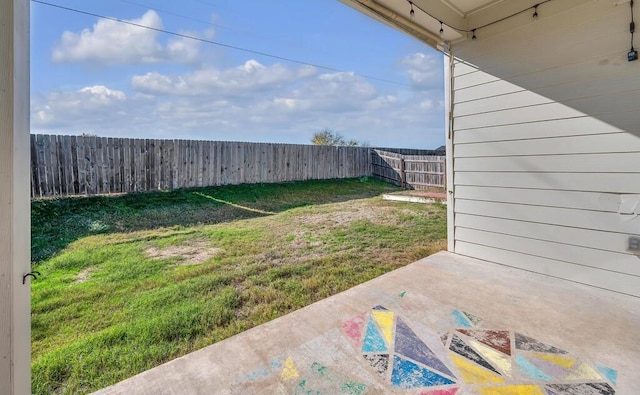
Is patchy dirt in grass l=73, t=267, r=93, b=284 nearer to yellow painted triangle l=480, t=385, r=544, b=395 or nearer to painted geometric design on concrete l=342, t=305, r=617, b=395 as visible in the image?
painted geometric design on concrete l=342, t=305, r=617, b=395

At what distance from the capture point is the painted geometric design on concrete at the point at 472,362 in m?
→ 1.23

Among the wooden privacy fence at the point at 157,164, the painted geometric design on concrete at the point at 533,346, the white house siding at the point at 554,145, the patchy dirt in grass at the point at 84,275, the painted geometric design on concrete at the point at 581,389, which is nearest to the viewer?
the painted geometric design on concrete at the point at 581,389

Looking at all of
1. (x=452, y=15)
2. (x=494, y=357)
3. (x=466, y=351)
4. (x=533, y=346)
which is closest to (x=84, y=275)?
(x=466, y=351)

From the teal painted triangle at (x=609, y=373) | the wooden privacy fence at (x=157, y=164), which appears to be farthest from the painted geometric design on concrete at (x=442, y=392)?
the wooden privacy fence at (x=157, y=164)

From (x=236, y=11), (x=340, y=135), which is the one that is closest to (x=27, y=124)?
(x=236, y=11)

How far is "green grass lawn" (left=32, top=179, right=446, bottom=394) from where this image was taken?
1523 mm

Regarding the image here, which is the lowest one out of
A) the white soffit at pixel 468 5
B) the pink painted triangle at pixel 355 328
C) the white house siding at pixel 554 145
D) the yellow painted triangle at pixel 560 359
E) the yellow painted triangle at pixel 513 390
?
the yellow painted triangle at pixel 513 390

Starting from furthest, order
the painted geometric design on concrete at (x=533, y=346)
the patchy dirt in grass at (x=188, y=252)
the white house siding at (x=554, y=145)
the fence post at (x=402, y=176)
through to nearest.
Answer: the fence post at (x=402, y=176), the patchy dirt in grass at (x=188, y=252), the white house siding at (x=554, y=145), the painted geometric design on concrete at (x=533, y=346)

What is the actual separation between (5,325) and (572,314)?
2711mm

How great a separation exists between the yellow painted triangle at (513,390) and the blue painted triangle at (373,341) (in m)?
0.45

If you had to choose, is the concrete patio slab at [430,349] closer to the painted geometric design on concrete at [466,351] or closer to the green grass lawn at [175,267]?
the painted geometric design on concrete at [466,351]

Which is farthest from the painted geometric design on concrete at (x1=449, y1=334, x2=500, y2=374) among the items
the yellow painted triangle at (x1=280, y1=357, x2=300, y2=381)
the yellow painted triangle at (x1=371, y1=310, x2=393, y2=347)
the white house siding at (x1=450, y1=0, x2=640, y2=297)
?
the white house siding at (x1=450, y1=0, x2=640, y2=297)

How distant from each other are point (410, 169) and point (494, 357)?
27.0 feet

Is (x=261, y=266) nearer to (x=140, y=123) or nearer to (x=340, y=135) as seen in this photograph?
(x=140, y=123)
